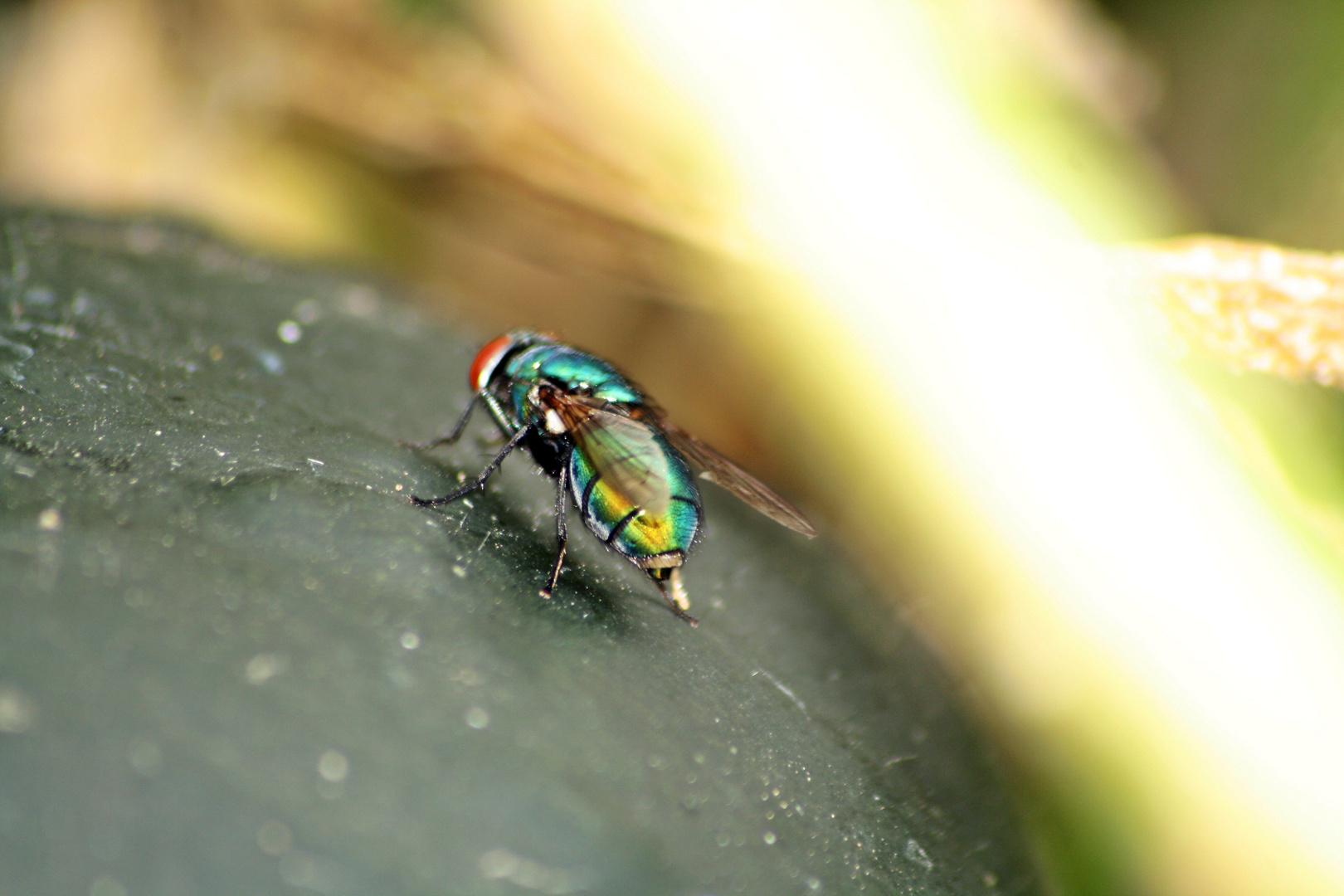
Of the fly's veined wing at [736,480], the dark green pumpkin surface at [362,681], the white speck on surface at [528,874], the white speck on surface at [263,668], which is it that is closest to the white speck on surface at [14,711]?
the dark green pumpkin surface at [362,681]

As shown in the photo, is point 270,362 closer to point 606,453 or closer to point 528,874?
point 606,453

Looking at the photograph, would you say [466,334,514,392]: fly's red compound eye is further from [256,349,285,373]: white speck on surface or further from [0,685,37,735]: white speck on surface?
[0,685,37,735]: white speck on surface

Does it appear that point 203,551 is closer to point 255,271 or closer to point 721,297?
point 255,271

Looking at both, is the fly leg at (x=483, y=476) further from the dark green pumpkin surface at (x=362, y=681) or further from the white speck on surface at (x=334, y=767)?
the white speck on surface at (x=334, y=767)

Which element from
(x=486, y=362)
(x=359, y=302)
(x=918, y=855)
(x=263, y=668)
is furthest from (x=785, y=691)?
(x=359, y=302)

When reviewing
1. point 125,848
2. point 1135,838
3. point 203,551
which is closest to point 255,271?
point 203,551

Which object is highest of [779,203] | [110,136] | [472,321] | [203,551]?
[779,203]
